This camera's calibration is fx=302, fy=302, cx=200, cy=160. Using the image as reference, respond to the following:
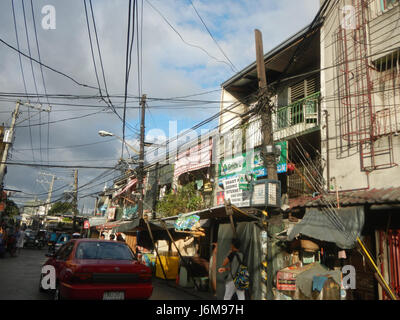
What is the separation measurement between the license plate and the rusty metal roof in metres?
5.77

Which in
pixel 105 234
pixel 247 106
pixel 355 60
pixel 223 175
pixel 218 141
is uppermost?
pixel 247 106

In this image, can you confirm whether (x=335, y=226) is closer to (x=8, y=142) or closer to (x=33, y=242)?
(x=8, y=142)

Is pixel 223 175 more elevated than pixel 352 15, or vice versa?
pixel 352 15

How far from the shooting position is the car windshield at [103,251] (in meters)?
6.49

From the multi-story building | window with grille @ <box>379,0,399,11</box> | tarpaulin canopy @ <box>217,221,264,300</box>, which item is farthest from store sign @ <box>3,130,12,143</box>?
window with grille @ <box>379,0,399,11</box>

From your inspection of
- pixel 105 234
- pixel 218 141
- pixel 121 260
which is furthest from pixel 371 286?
pixel 105 234

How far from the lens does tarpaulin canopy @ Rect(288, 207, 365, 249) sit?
701 centimetres

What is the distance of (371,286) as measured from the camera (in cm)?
775

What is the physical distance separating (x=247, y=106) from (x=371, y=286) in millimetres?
11062

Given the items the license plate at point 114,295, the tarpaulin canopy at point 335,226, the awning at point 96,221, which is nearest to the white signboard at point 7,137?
the awning at point 96,221

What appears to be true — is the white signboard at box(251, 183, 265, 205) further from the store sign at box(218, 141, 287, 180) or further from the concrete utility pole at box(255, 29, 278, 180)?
the store sign at box(218, 141, 287, 180)

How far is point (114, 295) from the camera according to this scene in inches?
224
